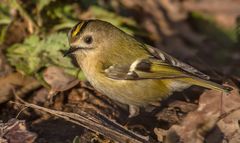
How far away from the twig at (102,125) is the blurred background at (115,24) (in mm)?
715

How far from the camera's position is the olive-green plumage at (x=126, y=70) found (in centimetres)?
521

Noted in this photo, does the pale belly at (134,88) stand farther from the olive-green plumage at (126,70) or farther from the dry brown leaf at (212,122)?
the dry brown leaf at (212,122)

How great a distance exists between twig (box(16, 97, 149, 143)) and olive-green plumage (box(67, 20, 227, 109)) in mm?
443

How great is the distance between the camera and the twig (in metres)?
4.57

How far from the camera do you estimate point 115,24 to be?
20.7 ft

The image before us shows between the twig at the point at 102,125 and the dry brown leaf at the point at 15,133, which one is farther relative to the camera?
the twig at the point at 102,125

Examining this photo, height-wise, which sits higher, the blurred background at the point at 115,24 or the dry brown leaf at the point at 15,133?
the blurred background at the point at 115,24

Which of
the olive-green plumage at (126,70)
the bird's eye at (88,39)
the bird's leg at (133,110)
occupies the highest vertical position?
the bird's eye at (88,39)

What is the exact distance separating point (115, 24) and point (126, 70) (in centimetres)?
113

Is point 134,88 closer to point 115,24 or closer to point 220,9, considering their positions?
point 115,24

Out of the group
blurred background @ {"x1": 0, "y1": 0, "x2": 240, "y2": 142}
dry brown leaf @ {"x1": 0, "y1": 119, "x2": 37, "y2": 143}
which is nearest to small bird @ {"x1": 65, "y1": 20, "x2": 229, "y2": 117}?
blurred background @ {"x1": 0, "y1": 0, "x2": 240, "y2": 142}

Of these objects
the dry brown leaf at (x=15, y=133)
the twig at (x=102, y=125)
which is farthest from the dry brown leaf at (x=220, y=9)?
the dry brown leaf at (x=15, y=133)

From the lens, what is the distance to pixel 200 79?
16.7ft

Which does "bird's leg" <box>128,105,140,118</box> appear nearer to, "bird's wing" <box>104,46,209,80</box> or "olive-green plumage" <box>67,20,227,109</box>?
"olive-green plumage" <box>67,20,227,109</box>
